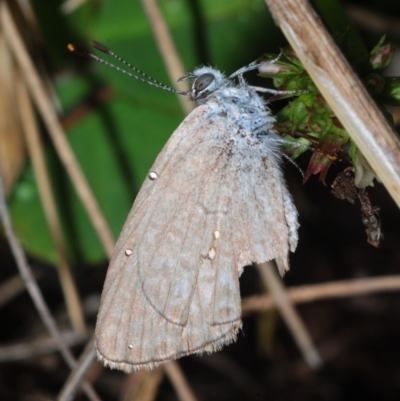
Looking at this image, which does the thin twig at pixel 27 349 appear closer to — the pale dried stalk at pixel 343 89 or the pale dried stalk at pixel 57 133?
the pale dried stalk at pixel 57 133

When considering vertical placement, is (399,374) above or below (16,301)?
below

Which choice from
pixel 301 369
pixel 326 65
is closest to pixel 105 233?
pixel 301 369

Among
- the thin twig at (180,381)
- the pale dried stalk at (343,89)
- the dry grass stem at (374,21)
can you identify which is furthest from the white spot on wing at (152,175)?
the dry grass stem at (374,21)

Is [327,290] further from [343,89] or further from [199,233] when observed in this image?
[343,89]

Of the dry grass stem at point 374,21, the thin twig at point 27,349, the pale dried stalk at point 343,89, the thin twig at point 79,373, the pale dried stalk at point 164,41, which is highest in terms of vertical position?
the pale dried stalk at point 164,41

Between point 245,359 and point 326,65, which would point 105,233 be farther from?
point 326,65

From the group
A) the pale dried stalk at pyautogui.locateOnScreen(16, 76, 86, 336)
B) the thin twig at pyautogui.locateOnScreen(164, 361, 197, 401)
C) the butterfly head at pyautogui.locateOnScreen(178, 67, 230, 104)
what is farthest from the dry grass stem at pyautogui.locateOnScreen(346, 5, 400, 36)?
the thin twig at pyautogui.locateOnScreen(164, 361, 197, 401)

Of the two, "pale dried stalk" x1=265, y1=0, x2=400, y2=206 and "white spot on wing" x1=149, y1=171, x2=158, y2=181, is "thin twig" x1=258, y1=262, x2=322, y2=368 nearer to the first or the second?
"white spot on wing" x1=149, y1=171, x2=158, y2=181
